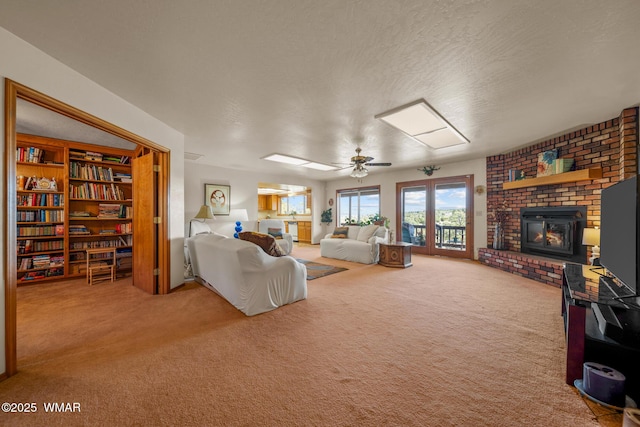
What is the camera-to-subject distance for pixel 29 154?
3.71m

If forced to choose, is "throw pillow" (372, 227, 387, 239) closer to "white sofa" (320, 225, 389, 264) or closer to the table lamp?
"white sofa" (320, 225, 389, 264)

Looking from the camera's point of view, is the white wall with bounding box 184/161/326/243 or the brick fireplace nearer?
the brick fireplace

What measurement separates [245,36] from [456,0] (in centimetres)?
136

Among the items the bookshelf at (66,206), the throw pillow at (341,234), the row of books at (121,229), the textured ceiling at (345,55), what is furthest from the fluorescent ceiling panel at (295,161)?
the row of books at (121,229)

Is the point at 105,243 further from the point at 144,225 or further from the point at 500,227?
the point at 500,227

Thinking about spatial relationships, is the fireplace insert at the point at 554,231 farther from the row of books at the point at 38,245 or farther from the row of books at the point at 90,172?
the row of books at the point at 38,245

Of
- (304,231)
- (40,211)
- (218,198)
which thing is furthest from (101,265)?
(304,231)

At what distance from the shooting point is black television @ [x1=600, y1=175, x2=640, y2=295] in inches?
54.1

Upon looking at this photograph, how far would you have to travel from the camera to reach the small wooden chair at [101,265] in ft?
12.5

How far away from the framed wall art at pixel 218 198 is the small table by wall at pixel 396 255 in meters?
4.23

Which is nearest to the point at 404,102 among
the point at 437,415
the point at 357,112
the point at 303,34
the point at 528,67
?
the point at 357,112

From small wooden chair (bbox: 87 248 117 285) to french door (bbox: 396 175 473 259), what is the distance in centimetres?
668

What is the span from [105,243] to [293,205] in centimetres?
684

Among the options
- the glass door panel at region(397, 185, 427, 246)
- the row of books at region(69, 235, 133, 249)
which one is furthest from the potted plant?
the row of books at region(69, 235, 133, 249)
